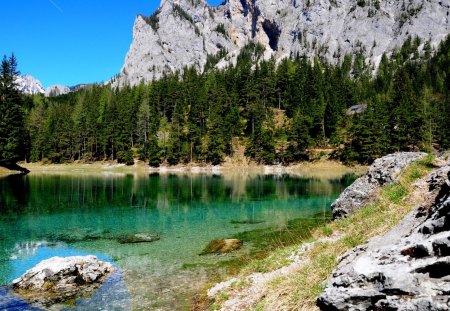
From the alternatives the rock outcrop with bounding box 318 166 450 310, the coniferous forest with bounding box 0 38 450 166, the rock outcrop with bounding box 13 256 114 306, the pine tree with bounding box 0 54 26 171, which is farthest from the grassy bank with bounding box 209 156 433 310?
the pine tree with bounding box 0 54 26 171

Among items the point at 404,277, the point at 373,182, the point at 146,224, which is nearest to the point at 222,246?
the point at 373,182

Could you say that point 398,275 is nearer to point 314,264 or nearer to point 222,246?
point 314,264


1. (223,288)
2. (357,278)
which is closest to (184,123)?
(223,288)

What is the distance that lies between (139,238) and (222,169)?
82.5m

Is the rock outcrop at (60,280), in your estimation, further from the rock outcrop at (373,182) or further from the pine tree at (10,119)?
the pine tree at (10,119)

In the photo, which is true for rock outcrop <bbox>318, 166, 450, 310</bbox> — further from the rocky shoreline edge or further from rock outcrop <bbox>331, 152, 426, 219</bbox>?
rock outcrop <bbox>331, 152, 426, 219</bbox>

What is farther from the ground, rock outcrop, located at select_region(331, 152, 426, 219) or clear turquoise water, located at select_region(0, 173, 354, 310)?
rock outcrop, located at select_region(331, 152, 426, 219)

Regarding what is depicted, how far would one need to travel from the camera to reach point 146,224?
35.8m

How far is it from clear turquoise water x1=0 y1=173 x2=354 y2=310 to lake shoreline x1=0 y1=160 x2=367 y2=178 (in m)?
38.9

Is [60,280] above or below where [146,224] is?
above

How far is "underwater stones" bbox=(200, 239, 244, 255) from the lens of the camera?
2495 centimetres

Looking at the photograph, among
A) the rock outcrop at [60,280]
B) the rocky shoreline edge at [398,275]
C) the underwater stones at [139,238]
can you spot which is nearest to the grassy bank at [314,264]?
the rocky shoreline edge at [398,275]

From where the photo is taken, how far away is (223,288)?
1608 centimetres

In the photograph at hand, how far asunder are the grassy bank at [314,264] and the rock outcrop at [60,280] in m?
7.75
